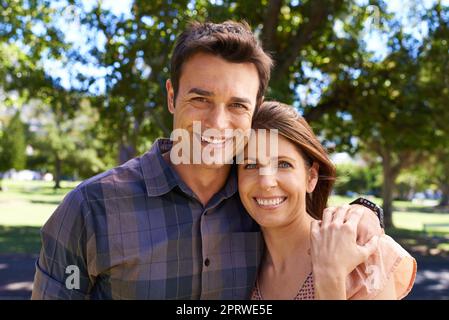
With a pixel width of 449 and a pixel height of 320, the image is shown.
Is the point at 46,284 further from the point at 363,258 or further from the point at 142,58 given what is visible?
the point at 142,58

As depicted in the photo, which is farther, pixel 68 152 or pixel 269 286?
pixel 68 152


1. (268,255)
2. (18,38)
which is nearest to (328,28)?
(18,38)

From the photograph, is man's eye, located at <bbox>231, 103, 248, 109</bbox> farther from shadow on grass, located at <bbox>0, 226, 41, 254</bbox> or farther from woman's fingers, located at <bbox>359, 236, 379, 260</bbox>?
shadow on grass, located at <bbox>0, 226, 41, 254</bbox>

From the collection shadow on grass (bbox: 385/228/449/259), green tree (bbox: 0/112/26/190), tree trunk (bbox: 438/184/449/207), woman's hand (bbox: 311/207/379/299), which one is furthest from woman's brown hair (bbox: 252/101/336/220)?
tree trunk (bbox: 438/184/449/207)

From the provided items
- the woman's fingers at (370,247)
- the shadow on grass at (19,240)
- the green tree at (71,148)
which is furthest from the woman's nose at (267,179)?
the green tree at (71,148)

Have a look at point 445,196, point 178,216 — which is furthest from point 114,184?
point 445,196

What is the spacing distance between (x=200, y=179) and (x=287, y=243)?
68 centimetres

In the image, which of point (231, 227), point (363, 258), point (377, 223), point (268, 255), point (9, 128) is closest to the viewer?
point (363, 258)

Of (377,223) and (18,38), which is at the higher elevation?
(18,38)

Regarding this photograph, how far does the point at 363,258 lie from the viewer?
231cm

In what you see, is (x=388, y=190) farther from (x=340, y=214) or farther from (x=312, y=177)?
(x=340, y=214)

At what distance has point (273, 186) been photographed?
2754 millimetres

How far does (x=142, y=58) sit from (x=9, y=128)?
135 feet
